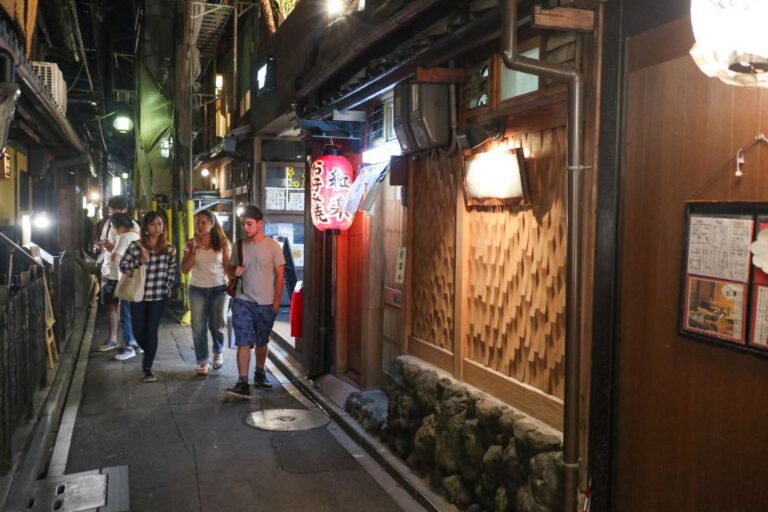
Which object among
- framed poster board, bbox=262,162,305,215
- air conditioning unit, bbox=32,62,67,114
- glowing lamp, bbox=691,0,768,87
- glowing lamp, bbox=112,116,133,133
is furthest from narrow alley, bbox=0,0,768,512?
glowing lamp, bbox=112,116,133,133

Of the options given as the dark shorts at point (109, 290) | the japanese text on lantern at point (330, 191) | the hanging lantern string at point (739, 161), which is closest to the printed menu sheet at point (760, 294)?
the hanging lantern string at point (739, 161)

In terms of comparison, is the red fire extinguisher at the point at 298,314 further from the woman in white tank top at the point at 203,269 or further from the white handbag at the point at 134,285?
the white handbag at the point at 134,285

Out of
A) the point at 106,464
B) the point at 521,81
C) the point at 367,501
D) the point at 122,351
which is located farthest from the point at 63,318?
the point at 521,81

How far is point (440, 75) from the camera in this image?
24.8 ft

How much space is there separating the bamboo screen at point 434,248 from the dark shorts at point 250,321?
3.31 meters

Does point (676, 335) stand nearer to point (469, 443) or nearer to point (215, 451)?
point (469, 443)

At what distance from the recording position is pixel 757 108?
4.01 meters

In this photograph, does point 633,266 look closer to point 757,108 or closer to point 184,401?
point 757,108

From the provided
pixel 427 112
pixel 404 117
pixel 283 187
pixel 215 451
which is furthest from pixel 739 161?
pixel 283 187

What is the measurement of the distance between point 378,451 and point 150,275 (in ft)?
17.6

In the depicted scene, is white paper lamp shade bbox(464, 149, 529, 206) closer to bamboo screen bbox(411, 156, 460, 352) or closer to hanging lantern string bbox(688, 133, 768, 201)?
bamboo screen bbox(411, 156, 460, 352)

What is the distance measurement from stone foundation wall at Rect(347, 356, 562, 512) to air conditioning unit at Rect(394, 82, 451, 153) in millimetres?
2611

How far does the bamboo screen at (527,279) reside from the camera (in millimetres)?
5914

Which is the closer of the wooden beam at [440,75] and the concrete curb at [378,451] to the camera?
the concrete curb at [378,451]
